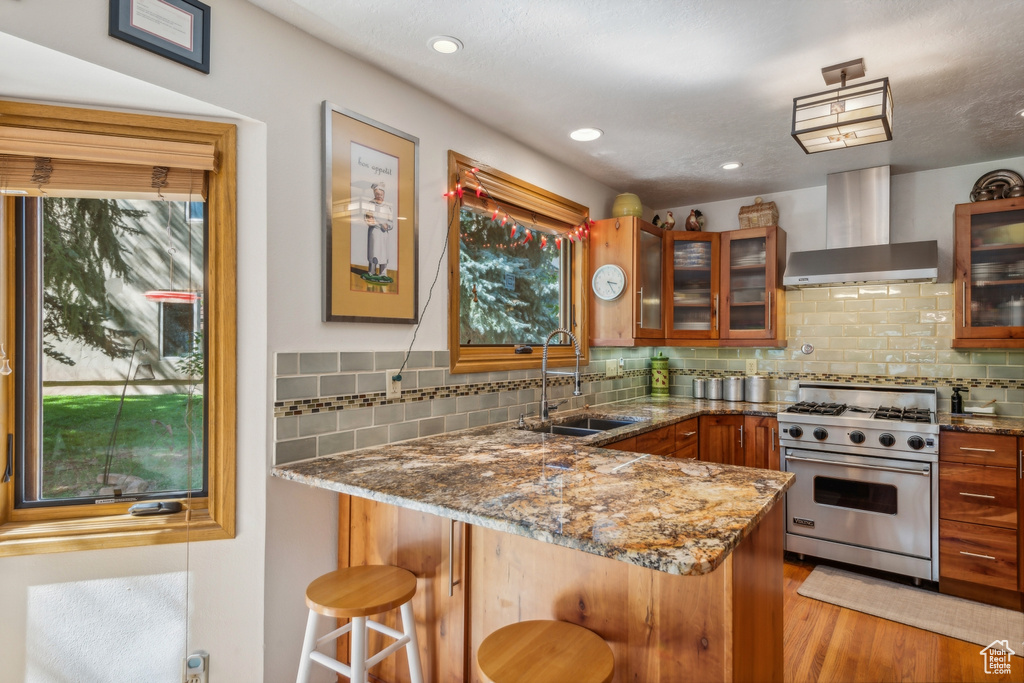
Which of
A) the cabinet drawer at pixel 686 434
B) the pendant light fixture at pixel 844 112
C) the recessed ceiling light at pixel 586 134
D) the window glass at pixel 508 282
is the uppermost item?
the recessed ceiling light at pixel 586 134

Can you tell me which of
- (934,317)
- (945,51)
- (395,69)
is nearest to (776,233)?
(934,317)

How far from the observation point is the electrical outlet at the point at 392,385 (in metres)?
2.13

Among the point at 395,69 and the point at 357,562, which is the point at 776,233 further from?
the point at 357,562

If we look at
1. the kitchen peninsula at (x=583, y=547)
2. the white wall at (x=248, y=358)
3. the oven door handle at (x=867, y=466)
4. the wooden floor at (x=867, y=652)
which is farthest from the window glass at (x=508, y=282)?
the wooden floor at (x=867, y=652)

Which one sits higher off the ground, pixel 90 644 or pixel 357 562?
pixel 357 562

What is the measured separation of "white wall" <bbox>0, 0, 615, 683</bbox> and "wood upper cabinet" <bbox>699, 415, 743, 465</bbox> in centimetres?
243

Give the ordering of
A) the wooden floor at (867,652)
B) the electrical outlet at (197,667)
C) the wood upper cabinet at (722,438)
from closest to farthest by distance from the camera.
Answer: the electrical outlet at (197,667)
the wooden floor at (867,652)
the wood upper cabinet at (722,438)

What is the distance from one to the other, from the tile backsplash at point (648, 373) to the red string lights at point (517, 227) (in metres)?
0.73

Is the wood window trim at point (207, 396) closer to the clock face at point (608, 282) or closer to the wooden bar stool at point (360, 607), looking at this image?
the wooden bar stool at point (360, 607)

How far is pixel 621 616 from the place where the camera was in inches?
51.8

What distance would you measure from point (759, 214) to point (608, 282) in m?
1.25

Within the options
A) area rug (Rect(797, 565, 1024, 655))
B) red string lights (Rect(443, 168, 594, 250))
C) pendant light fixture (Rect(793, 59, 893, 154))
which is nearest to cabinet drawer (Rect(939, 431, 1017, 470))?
area rug (Rect(797, 565, 1024, 655))

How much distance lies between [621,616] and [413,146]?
1870 mm

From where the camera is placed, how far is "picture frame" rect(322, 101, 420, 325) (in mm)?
1937
